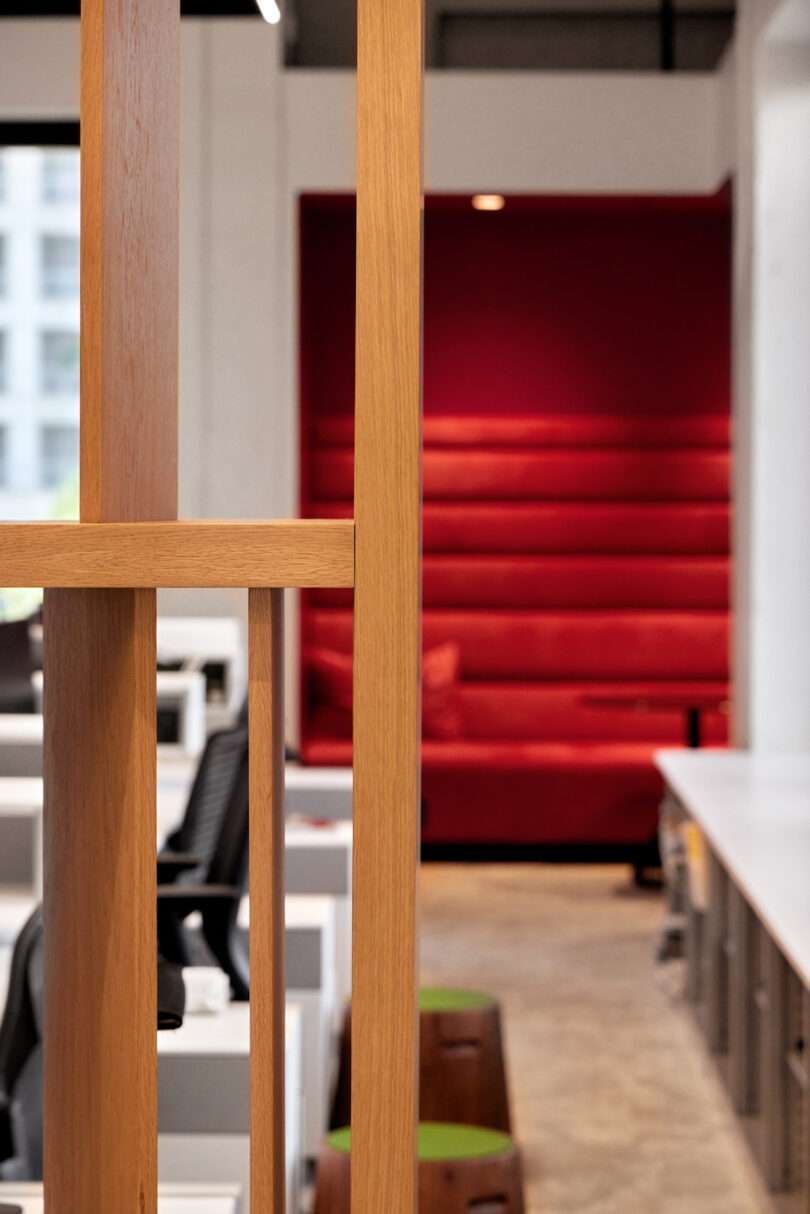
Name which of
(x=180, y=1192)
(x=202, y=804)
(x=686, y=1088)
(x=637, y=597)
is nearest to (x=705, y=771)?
(x=686, y=1088)

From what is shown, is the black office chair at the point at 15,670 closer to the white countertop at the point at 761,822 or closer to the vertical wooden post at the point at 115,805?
the white countertop at the point at 761,822

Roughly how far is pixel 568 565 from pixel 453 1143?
483 centimetres

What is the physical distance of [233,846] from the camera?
320 cm

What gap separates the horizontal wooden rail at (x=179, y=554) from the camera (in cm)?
96

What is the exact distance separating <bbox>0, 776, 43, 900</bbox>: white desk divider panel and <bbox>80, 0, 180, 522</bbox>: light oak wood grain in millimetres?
2208

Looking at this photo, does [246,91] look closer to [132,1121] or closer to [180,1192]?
[180,1192]

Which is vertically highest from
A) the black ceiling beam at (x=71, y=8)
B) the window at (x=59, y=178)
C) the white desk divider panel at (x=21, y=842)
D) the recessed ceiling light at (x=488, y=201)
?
the black ceiling beam at (x=71, y=8)

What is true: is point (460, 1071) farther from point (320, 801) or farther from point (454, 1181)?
point (320, 801)

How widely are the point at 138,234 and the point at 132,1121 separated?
0.62 metres

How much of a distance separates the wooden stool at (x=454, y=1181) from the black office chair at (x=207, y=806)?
96cm

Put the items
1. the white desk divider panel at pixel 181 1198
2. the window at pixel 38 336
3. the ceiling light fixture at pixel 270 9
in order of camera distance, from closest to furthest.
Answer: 1. the ceiling light fixture at pixel 270 9
2. the white desk divider panel at pixel 181 1198
3. the window at pixel 38 336

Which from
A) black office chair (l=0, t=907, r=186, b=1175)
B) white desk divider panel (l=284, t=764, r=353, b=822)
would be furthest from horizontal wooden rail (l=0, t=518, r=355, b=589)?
white desk divider panel (l=284, t=764, r=353, b=822)

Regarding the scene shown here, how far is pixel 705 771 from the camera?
4.81 meters

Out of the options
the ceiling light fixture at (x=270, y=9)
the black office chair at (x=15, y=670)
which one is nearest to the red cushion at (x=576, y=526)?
the black office chair at (x=15, y=670)
